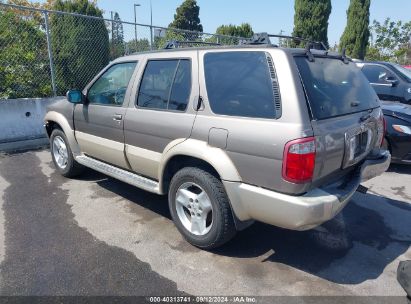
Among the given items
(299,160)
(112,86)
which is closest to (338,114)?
(299,160)

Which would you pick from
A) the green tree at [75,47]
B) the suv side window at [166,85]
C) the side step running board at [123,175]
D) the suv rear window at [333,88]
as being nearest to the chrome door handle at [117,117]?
the suv side window at [166,85]

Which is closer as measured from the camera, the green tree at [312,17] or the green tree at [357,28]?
the green tree at [312,17]

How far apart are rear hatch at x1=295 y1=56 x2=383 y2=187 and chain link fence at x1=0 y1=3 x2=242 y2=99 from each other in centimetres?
570

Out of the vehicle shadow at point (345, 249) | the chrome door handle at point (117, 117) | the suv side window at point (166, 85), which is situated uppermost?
the suv side window at point (166, 85)

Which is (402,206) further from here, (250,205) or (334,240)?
(250,205)

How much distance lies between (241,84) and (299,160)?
2.81 ft

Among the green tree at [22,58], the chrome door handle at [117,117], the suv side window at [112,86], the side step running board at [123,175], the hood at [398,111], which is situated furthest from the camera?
the green tree at [22,58]

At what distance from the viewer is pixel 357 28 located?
24797 millimetres

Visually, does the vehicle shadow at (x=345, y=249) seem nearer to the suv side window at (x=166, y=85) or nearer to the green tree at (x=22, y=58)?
the suv side window at (x=166, y=85)

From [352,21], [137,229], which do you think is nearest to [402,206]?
[137,229]

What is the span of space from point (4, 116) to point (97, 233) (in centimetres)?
506

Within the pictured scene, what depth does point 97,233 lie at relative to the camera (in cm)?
375

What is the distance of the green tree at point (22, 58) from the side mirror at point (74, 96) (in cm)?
409

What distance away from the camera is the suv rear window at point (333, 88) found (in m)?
2.87
